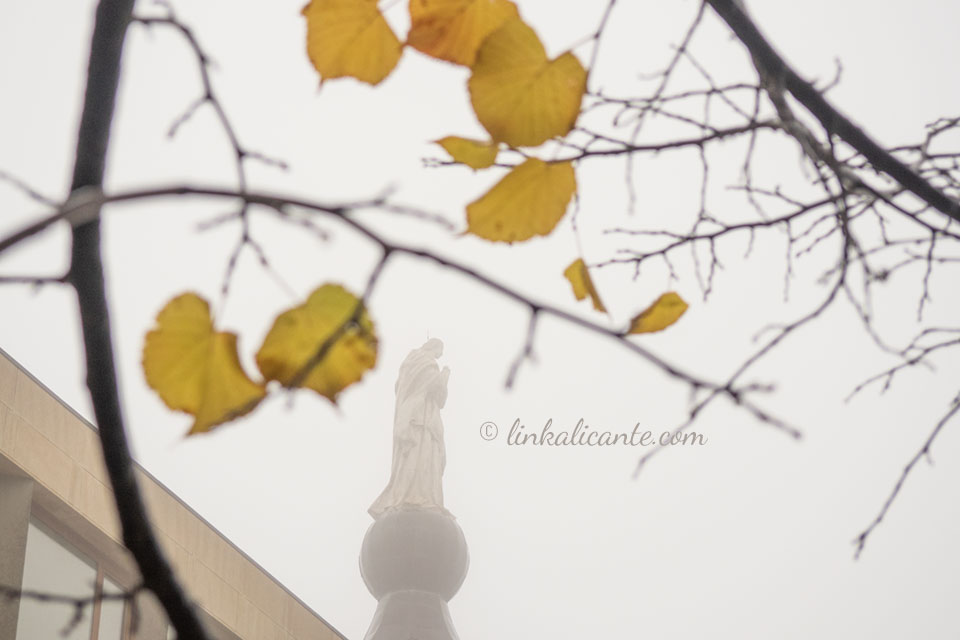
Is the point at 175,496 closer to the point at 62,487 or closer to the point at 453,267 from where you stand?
the point at 62,487

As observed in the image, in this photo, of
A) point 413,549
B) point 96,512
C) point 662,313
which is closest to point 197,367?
point 662,313

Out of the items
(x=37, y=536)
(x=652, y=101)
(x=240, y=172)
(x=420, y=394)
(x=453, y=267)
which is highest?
(x=420, y=394)

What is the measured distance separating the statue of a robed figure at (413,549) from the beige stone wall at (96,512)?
1.30 metres

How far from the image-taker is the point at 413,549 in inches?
432

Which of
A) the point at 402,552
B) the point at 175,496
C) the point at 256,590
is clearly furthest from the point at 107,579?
the point at 402,552

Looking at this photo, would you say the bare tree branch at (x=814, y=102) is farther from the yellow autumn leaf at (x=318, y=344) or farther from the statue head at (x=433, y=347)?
the statue head at (x=433, y=347)

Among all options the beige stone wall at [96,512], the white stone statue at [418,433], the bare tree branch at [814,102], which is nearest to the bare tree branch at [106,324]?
the bare tree branch at [814,102]

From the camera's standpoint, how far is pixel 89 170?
74 cm

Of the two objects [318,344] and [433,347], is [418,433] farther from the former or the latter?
[318,344]

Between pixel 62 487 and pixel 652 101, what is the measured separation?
8433mm

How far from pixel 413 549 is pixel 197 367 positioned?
10389 millimetres

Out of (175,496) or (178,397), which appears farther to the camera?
(175,496)

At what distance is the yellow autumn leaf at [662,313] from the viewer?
0.97 meters

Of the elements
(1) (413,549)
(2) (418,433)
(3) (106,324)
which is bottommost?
(3) (106,324)
